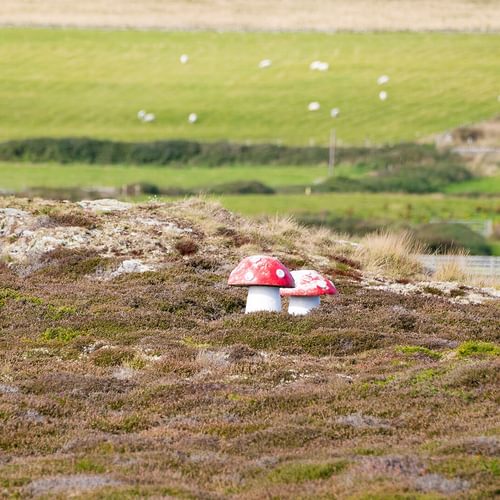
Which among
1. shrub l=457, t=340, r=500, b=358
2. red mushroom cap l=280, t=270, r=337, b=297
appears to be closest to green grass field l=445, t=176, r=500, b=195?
red mushroom cap l=280, t=270, r=337, b=297

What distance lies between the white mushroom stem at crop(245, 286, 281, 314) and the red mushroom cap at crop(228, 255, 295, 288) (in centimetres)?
54

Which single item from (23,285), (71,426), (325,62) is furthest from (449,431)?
(325,62)

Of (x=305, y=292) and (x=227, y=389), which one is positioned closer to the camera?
(x=227, y=389)

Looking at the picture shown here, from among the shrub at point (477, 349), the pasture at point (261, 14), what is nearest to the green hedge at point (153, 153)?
the pasture at point (261, 14)

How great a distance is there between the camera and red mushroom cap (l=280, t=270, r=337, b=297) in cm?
2811

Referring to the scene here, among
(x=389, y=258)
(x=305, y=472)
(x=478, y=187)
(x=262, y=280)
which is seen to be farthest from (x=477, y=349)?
(x=478, y=187)

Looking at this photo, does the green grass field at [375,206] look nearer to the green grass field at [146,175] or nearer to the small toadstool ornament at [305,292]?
the green grass field at [146,175]

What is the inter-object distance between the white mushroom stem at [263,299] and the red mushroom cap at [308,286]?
0.29 metres

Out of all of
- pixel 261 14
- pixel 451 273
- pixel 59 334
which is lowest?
pixel 451 273

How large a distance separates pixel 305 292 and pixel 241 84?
323ft

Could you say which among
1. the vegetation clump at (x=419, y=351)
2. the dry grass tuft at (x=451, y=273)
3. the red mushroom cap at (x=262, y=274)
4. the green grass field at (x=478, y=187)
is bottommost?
the green grass field at (x=478, y=187)

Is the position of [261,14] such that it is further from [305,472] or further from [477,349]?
[305,472]

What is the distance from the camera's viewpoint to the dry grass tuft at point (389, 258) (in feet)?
129

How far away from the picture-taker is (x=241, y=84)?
411ft
